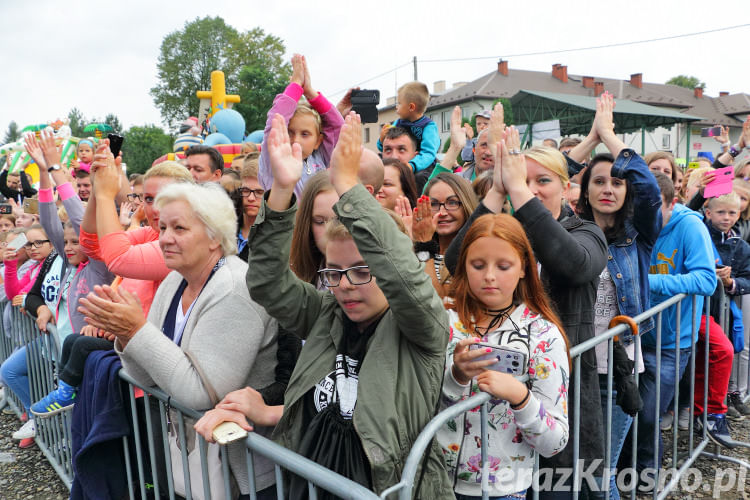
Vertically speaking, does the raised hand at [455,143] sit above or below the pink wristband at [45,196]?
above

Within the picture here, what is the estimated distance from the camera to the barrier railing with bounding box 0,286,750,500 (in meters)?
1.38

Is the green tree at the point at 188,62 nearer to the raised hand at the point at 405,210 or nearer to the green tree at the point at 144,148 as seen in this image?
the green tree at the point at 144,148

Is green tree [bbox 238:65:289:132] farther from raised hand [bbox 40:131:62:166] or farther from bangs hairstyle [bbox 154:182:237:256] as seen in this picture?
bangs hairstyle [bbox 154:182:237:256]

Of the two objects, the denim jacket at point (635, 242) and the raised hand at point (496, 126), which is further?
the denim jacket at point (635, 242)

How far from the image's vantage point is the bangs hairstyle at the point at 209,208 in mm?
2090

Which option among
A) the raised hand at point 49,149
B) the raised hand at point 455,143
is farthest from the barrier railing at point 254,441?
the raised hand at point 455,143

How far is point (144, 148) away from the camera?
Result: 4681 centimetres

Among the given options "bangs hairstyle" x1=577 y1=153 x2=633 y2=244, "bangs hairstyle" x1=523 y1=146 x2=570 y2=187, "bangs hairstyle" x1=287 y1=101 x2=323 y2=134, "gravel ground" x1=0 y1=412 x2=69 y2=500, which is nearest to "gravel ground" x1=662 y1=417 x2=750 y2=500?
"bangs hairstyle" x1=577 y1=153 x2=633 y2=244

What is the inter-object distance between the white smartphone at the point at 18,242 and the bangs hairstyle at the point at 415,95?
3.57 m

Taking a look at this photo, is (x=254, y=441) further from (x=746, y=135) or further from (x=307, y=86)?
(x=746, y=135)

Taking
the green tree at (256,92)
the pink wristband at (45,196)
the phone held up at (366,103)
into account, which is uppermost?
the green tree at (256,92)

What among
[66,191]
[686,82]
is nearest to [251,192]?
[66,191]

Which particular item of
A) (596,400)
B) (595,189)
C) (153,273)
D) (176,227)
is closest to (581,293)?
(596,400)

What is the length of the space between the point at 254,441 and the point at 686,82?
80.8 meters
